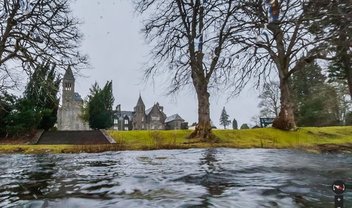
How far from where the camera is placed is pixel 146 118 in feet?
283

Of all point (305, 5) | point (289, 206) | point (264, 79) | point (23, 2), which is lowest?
point (289, 206)

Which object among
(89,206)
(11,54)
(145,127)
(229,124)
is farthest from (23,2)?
(229,124)

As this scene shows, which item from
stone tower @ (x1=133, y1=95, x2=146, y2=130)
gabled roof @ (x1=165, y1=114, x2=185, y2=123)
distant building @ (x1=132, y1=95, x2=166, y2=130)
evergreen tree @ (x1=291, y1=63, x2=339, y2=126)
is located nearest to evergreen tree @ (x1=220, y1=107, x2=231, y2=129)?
gabled roof @ (x1=165, y1=114, x2=185, y2=123)

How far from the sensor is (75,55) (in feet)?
54.9

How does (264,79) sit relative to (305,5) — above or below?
above

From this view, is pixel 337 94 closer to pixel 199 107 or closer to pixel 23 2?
pixel 199 107

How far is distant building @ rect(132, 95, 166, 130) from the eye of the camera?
85.2 m

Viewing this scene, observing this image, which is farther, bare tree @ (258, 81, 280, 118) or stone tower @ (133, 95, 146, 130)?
stone tower @ (133, 95, 146, 130)

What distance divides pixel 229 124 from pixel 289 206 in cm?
9788

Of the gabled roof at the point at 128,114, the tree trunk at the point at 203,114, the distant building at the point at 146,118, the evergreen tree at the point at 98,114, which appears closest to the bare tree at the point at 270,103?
the evergreen tree at the point at 98,114

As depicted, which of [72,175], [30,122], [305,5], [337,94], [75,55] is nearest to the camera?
[305,5]

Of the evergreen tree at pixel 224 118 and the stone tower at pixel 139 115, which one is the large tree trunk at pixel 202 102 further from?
the evergreen tree at pixel 224 118

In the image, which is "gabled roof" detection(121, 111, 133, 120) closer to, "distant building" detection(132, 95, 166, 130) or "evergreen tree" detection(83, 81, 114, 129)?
"distant building" detection(132, 95, 166, 130)

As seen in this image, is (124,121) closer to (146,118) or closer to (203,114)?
(146,118)
